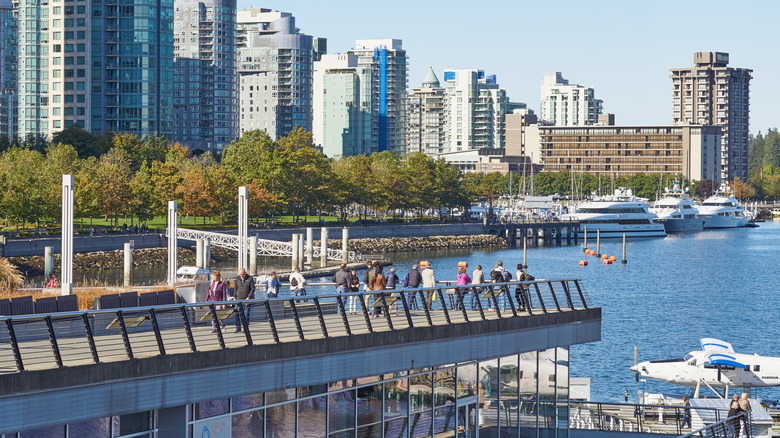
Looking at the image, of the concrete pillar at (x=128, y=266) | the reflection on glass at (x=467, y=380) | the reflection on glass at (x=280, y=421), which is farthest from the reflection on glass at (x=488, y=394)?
the concrete pillar at (x=128, y=266)

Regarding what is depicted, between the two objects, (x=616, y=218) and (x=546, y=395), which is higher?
(x=616, y=218)

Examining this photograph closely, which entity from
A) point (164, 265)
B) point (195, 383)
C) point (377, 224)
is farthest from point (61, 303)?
point (377, 224)

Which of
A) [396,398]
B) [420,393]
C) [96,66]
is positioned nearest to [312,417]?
[396,398]

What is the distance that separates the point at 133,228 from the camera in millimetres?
112875

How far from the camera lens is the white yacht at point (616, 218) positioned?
174m

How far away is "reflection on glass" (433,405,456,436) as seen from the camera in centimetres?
2459

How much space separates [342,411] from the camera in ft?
74.5

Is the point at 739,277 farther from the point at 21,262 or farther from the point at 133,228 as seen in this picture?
the point at 21,262

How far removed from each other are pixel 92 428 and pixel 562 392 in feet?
41.2

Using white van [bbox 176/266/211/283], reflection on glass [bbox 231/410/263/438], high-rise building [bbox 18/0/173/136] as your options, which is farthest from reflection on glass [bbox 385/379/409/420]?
high-rise building [bbox 18/0/173/136]

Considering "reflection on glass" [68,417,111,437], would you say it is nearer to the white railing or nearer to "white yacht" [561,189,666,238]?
the white railing

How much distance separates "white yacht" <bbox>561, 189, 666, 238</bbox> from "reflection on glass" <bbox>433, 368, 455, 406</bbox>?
147626 millimetres

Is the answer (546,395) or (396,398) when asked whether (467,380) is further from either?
(546,395)

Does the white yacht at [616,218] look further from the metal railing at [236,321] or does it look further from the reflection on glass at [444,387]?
the reflection on glass at [444,387]
